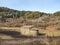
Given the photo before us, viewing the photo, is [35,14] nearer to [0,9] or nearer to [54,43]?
[0,9]

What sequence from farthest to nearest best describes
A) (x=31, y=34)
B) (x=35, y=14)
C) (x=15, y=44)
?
1. (x=35, y=14)
2. (x=31, y=34)
3. (x=15, y=44)

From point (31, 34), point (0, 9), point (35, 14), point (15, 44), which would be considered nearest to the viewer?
point (15, 44)

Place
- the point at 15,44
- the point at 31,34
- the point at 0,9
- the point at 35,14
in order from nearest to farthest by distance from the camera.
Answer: the point at 15,44
the point at 31,34
the point at 35,14
the point at 0,9

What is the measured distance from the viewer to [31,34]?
23297 millimetres

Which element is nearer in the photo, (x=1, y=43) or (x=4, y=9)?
(x=1, y=43)

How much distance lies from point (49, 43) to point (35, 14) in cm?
5019

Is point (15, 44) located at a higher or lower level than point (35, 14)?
higher

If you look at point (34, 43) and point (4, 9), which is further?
point (4, 9)

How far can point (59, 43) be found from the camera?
15828 millimetres

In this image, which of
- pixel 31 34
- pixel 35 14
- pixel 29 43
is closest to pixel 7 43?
pixel 29 43

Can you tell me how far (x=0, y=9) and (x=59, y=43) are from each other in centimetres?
6877

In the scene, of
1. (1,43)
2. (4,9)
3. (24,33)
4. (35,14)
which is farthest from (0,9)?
(1,43)

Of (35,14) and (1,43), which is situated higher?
(1,43)

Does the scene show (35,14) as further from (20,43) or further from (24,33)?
(20,43)
